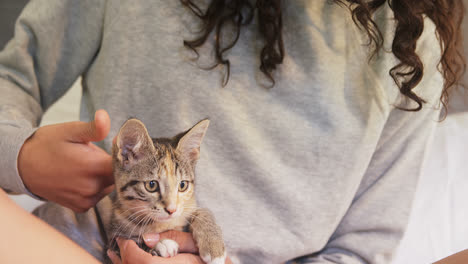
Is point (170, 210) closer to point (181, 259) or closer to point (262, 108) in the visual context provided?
point (181, 259)

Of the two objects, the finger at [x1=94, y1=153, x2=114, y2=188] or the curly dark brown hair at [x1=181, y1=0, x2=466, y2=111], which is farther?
the curly dark brown hair at [x1=181, y1=0, x2=466, y2=111]

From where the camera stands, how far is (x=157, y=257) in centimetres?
52

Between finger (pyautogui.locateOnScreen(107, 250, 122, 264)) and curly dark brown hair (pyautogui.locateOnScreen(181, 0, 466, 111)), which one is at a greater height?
curly dark brown hair (pyautogui.locateOnScreen(181, 0, 466, 111))

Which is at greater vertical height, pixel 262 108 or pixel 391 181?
pixel 262 108

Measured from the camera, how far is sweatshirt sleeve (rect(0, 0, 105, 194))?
0.72 meters

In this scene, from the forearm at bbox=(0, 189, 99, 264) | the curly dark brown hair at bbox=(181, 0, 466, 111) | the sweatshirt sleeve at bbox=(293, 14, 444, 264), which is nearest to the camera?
the forearm at bbox=(0, 189, 99, 264)

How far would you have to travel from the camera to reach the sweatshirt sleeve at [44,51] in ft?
2.35

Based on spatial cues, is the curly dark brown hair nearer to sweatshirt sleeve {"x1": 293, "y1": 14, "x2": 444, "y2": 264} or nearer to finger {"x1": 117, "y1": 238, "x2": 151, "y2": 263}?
sweatshirt sleeve {"x1": 293, "y1": 14, "x2": 444, "y2": 264}

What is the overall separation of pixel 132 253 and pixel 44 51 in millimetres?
463

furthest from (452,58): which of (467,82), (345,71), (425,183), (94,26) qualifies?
(94,26)

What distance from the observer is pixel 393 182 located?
85 centimetres

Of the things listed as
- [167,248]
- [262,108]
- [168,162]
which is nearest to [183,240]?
[167,248]

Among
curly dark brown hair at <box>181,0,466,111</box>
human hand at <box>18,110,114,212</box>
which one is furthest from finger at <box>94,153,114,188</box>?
curly dark brown hair at <box>181,0,466,111</box>

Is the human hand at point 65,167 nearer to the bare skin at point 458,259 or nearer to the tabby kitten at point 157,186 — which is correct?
the tabby kitten at point 157,186
